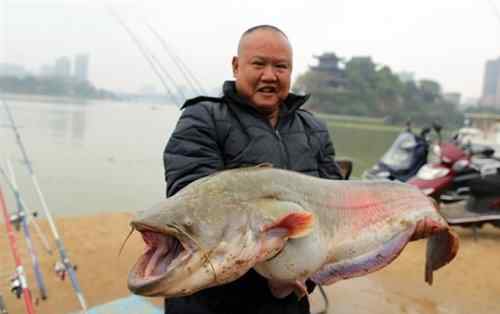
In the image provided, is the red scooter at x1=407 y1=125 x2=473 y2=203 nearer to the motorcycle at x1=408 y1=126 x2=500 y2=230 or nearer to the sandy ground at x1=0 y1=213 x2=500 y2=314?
the motorcycle at x1=408 y1=126 x2=500 y2=230

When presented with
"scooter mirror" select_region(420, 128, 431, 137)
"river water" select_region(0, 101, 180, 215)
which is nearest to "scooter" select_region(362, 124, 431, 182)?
"scooter mirror" select_region(420, 128, 431, 137)

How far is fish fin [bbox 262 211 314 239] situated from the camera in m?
1.56

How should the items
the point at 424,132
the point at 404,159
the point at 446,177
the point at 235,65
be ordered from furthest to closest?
1. the point at 424,132
2. the point at 404,159
3. the point at 446,177
4. the point at 235,65

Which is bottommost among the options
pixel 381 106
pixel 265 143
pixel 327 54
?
pixel 381 106

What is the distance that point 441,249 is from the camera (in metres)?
2.34

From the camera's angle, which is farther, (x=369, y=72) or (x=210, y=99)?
(x=369, y=72)

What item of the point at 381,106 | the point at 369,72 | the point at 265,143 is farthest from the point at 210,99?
the point at 369,72

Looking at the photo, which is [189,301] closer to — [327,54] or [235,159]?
[235,159]

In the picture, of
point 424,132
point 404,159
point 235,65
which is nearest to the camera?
point 235,65

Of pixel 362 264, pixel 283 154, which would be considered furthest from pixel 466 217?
pixel 283 154

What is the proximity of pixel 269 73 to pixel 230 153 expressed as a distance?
35 centimetres

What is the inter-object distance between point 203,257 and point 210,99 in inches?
31.4

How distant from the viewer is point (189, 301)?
73.5 inches

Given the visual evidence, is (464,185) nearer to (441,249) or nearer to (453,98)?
(441,249)
